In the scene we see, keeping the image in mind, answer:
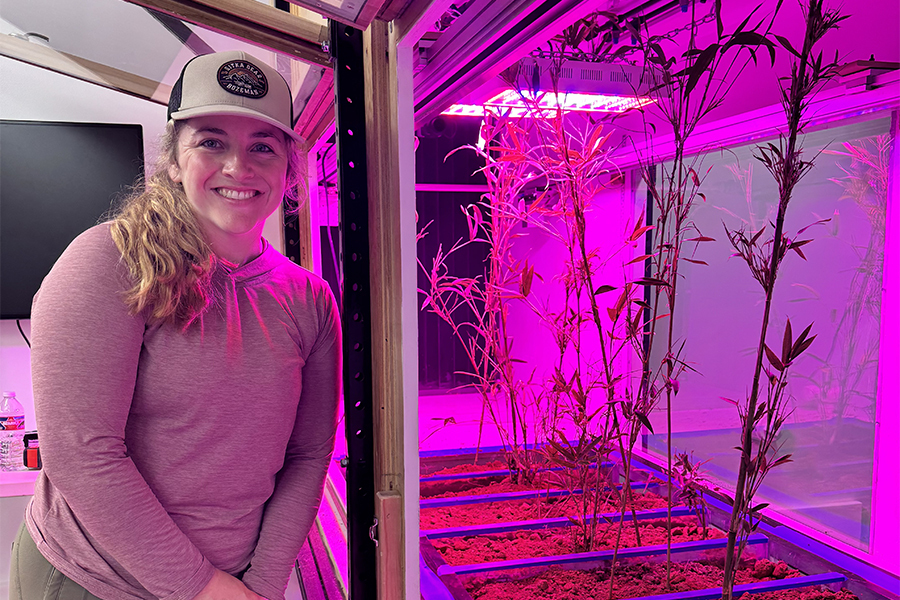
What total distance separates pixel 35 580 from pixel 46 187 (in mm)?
1929

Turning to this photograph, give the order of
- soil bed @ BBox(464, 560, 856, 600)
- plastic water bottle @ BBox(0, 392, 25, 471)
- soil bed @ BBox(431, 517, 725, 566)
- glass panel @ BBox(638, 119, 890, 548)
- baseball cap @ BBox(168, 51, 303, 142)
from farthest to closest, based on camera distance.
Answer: glass panel @ BBox(638, 119, 890, 548)
plastic water bottle @ BBox(0, 392, 25, 471)
soil bed @ BBox(431, 517, 725, 566)
soil bed @ BBox(464, 560, 856, 600)
baseball cap @ BBox(168, 51, 303, 142)

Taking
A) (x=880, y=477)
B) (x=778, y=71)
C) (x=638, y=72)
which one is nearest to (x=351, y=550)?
(x=638, y=72)

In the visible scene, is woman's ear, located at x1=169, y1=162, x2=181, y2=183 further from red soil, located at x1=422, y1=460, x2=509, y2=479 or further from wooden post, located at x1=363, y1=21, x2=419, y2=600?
red soil, located at x1=422, y1=460, x2=509, y2=479

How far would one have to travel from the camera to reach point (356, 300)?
1061 mm

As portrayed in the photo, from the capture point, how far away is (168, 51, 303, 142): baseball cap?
990 millimetres

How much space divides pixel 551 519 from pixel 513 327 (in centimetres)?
379

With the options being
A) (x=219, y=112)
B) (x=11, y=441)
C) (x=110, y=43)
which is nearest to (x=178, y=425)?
(x=219, y=112)

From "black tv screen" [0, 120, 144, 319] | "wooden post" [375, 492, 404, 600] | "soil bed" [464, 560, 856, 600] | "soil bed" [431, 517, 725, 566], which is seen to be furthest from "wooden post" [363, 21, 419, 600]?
"black tv screen" [0, 120, 144, 319]

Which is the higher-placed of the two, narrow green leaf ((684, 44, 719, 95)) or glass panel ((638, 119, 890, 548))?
narrow green leaf ((684, 44, 719, 95))

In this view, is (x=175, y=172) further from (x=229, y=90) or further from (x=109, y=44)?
(x=109, y=44)

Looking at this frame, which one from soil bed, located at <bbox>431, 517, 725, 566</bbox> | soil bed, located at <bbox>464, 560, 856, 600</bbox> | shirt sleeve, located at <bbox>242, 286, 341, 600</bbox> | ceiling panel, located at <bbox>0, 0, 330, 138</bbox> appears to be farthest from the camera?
soil bed, located at <bbox>431, 517, 725, 566</bbox>

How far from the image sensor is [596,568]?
2049mm

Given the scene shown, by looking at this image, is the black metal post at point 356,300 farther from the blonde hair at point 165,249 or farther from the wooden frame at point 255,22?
the blonde hair at point 165,249

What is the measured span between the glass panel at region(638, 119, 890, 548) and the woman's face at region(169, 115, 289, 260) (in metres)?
2.15
